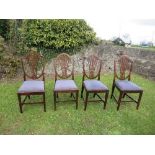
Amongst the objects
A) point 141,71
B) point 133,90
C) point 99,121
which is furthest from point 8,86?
point 141,71

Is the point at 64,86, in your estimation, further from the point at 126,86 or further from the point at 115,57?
the point at 115,57

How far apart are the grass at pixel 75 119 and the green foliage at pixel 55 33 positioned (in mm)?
2162

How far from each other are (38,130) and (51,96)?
1.38 m

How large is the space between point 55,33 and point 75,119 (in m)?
3.26

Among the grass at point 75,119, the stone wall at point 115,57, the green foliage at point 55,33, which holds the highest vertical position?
the green foliage at point 55,33

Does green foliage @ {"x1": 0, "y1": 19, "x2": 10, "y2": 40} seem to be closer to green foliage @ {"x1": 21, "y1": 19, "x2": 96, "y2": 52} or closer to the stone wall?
green foliage @ {"x1": 21, "y1": 19, "x2": 96, "y2": 52}

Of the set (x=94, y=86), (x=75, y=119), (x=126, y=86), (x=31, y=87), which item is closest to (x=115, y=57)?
(x=126, y=86)

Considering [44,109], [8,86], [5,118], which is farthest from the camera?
[8,86]

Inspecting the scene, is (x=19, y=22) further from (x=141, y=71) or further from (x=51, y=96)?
(x=141, y=71)

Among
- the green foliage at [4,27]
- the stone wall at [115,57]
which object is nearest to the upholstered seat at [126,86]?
the stone wall at [115,57]

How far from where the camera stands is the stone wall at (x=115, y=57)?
6.27 meters

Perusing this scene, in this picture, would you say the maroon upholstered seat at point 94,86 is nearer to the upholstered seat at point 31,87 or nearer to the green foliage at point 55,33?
the upholstered seat at point 31,87

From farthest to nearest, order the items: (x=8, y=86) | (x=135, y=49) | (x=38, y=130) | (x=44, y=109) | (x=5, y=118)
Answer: (x=135, y=49) → (x=8, y=86) → (x=44, y=109) → (x=5, y=118) → (x=38, y=130)

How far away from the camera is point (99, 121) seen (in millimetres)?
3488
